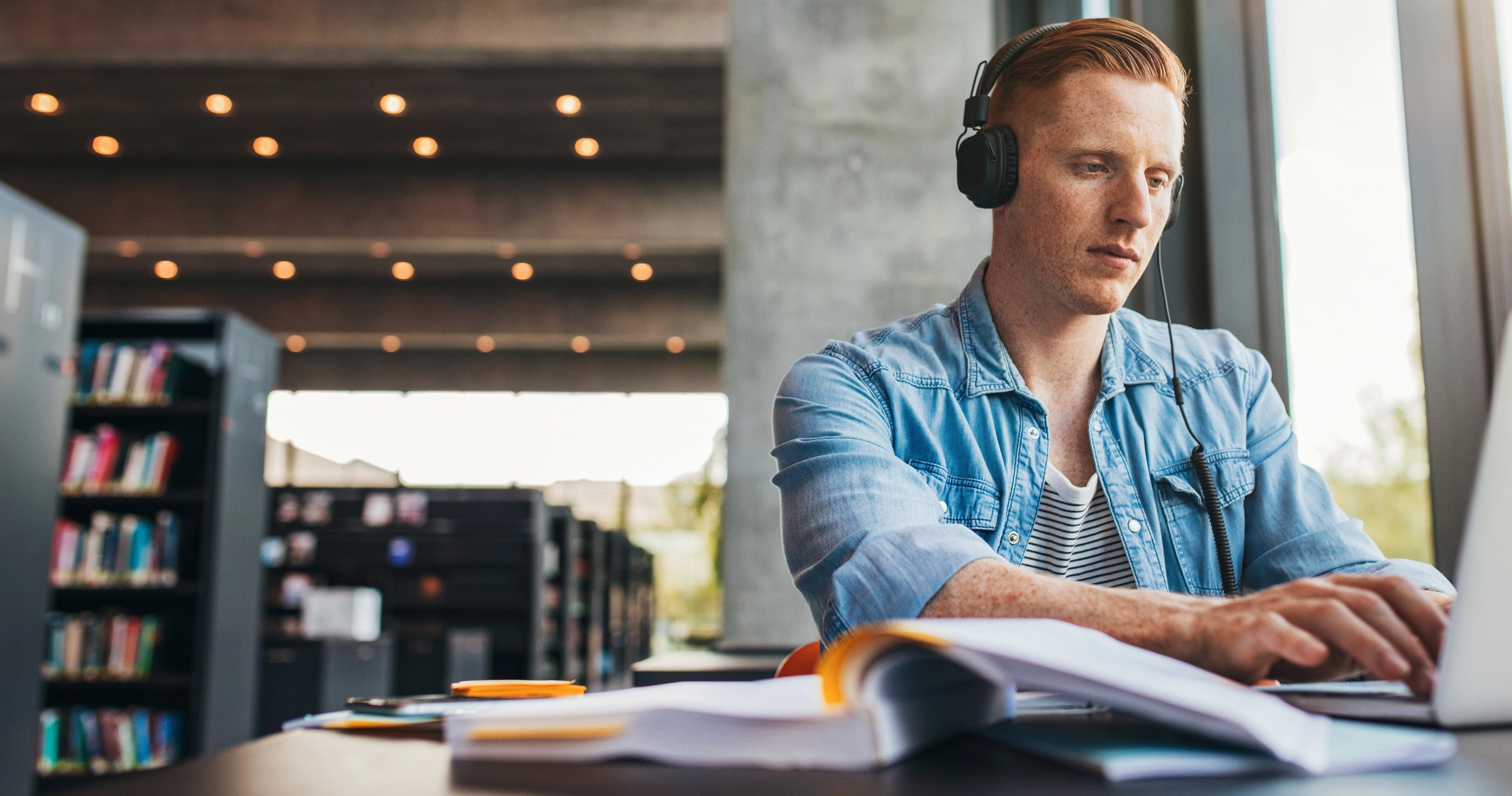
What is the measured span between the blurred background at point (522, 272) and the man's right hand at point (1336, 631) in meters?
1.11

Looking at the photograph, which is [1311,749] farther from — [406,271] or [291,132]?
[406,271]

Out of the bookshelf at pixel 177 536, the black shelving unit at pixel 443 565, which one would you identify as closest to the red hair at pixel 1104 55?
the bookshelf at pixel 177 536

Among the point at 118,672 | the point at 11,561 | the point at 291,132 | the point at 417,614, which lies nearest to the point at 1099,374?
the point at 11,561

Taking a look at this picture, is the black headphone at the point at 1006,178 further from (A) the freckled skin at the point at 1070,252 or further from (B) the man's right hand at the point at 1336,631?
(B) the man's right hand at the point at 1336,631

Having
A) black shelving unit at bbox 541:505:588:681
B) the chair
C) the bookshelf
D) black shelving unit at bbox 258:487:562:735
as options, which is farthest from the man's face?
black shelving unit at bbox 541:505:588:681

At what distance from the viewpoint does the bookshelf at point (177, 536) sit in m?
4.83

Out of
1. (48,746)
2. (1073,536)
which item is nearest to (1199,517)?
(1073,536)

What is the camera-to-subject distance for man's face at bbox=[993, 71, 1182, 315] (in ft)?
3.87

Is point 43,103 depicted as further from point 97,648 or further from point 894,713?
point 894,713

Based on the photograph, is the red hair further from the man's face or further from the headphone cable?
the headphone cable

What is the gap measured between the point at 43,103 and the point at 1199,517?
371 inches

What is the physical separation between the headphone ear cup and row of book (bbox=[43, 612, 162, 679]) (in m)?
4.78

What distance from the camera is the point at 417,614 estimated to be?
7426mm

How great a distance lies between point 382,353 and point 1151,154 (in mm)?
13602
